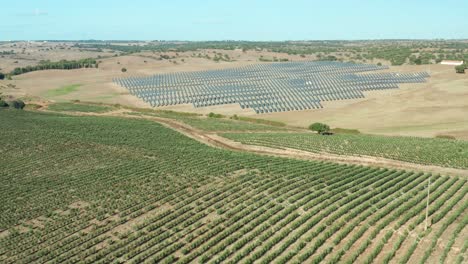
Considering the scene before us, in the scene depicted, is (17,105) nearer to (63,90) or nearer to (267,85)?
(63,90)

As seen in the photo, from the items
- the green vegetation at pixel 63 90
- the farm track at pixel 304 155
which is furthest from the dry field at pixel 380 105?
the farm track at pixel 304 155

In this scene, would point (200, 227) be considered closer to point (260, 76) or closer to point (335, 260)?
point (335, 260)

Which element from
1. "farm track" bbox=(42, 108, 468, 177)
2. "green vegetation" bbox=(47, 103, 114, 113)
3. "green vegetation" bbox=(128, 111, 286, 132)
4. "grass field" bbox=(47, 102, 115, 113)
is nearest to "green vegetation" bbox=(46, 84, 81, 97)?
"grass field" bbox=(47, 102, 115, 113)

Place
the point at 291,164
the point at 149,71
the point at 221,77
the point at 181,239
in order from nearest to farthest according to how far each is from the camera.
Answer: the point at 181,239
the point at 291,164
the point at 221,77
the point at 149,71

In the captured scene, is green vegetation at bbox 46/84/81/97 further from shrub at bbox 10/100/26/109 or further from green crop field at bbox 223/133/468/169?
green crop field at bbox 223/133/468/169

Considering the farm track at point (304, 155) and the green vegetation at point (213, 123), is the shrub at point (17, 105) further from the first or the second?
the farm track at point (304, 155)

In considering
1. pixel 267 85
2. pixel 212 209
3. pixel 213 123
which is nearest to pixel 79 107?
pixel 213 123

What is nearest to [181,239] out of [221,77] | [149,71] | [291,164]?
[291,164]
